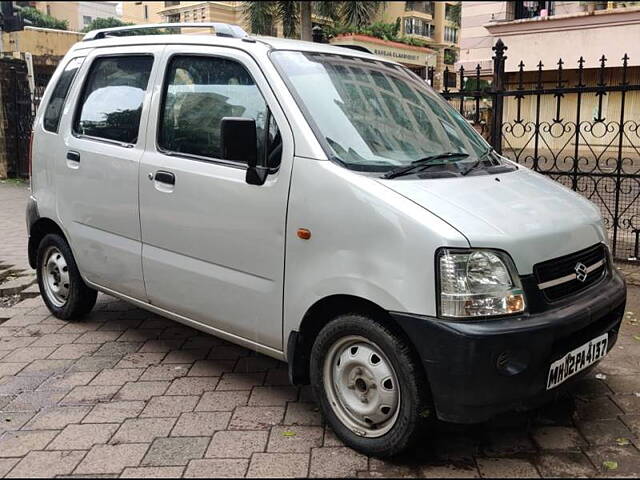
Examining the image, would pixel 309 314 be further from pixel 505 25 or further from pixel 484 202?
pixel 505 25

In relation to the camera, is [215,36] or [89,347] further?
[89,347]

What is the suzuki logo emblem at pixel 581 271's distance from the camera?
315 cm

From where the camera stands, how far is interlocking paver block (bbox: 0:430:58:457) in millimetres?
3250

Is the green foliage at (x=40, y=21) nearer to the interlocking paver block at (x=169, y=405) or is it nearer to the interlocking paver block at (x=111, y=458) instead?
the interlocking paver block at (x=169, y=405)

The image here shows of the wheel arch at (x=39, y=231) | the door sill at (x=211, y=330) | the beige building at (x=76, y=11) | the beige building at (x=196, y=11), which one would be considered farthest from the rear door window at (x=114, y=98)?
the beige building at (x=76, y=11)

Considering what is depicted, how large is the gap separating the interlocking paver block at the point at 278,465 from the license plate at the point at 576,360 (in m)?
1.21

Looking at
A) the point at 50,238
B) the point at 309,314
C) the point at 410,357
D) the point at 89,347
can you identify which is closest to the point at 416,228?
the point at 410,357

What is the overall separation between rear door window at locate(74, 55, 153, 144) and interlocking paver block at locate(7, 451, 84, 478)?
2010 mm

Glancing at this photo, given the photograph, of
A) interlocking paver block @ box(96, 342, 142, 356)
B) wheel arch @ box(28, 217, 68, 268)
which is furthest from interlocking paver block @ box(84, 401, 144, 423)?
wheel arch @ box(28, 217, 68, 268)

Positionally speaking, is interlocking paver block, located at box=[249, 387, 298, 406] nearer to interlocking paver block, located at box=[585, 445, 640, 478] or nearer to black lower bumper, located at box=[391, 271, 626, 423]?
black lower bumper, located at box=[391, 271, 626, 423]

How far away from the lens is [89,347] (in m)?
4.75

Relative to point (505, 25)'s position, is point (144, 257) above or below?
below

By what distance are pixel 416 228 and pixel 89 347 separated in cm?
299

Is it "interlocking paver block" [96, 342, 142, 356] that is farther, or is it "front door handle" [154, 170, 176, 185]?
"interlocking paver block" [96, 342, 142, 356]
